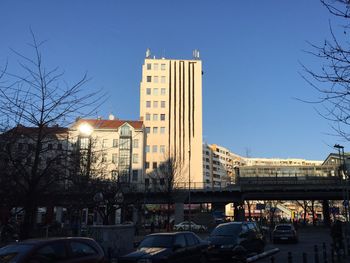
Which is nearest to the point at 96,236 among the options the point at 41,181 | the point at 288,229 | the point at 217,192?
the point at 41,181

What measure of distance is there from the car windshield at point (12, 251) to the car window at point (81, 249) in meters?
1.20

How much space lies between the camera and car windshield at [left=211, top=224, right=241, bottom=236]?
2055 cm

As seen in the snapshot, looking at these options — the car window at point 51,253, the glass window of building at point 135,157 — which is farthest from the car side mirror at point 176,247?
the glass window of building at point 135,157

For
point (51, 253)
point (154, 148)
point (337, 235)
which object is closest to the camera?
point (51, 253)

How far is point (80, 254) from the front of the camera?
11.7 meters

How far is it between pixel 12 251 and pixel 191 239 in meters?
8.08

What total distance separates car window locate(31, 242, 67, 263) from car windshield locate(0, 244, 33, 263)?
27 centimetres

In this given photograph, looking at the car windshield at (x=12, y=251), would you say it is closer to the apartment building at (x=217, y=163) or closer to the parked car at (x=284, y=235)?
the parked car at (x=284, y=235)

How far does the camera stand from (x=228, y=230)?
2086 centimetres

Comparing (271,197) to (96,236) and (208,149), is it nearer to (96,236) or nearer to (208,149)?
(96,236)

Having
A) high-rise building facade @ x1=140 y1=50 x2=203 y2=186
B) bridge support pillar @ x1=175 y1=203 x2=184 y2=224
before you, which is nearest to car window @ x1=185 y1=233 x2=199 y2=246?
bridge support pillar @ x1=175 y1=203 x2=184 y2=224

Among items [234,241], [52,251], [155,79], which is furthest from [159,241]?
[155,79]

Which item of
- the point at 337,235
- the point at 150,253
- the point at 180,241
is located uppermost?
the point at 337,235

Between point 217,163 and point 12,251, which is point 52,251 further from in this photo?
point 217,163
